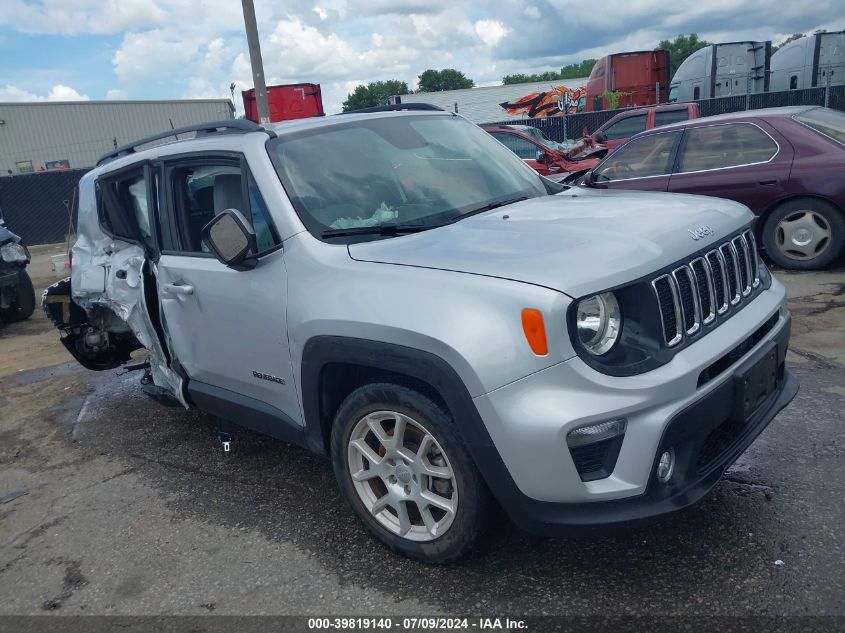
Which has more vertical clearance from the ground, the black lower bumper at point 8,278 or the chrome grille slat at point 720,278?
the chrome grille slat at point 720,278

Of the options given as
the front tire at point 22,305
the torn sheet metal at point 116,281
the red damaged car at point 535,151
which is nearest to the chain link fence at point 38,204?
the front tire at point 22,305

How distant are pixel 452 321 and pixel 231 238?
1.19 m

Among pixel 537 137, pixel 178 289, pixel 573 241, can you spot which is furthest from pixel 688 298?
pixel 537 137

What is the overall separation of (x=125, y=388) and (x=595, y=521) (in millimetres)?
4703

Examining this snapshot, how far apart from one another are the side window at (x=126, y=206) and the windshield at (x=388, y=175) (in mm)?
1400

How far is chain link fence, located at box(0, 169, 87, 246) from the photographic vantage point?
1816 cm

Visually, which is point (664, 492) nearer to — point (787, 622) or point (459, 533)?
point (787, 622)

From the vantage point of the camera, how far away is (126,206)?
4422 mm

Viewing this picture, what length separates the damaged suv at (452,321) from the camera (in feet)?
7.82

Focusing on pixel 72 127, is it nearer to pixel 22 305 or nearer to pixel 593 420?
pixel 22 305

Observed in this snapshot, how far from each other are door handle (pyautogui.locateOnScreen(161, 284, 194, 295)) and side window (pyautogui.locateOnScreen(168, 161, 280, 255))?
208 millimetres

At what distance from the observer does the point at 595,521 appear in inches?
94.8

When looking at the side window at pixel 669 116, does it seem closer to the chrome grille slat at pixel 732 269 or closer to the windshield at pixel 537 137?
the windshield at pixel 537 137

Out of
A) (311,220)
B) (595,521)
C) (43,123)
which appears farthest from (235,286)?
(43,123)
